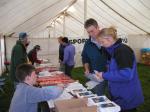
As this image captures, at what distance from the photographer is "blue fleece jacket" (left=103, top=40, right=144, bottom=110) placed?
2867 millimetres

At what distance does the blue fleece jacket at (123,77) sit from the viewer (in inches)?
113

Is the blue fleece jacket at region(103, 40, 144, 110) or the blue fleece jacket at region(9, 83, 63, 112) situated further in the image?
the blue fleece jacket at region(9, 83, 63, 112)

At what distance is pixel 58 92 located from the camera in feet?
10.4

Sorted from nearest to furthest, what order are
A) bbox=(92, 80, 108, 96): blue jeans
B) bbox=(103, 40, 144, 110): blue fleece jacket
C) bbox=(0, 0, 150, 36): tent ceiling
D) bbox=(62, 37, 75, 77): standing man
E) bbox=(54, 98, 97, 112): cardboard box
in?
1. bbox=(54, 98, 97, 112): cardboard box
2. bbox=(103, 40, 144, 110): blue fleece jacket
3. bbox=(92, 80, 108, 96): blue jeans
4. bbox=(62, 37, 75, 77): standing man
5. bbox=(0, 0, 150, 36): tent ceiling

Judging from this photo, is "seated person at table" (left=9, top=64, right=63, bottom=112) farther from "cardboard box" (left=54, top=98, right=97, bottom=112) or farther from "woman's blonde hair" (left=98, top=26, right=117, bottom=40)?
"woman's blonde hair" (left=98, top=26, right=117, bottom=40)

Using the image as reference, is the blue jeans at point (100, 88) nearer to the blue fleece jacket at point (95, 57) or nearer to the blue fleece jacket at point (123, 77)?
the blue fleece jacket at point (95, 57)

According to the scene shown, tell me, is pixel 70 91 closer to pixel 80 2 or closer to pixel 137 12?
pixel 137 12

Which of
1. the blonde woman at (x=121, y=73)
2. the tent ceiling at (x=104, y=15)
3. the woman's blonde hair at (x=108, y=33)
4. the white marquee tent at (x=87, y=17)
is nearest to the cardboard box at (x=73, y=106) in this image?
the blonde woman at (x=121, y=73)

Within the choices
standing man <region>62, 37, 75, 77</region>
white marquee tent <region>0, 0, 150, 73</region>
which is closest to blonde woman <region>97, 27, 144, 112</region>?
standing man <region>62, 37, 75, 77</region>

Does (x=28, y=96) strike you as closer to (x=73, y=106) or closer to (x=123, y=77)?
(x=73, y=106)

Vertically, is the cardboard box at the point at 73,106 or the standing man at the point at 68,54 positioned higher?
the standing man at the point at 68,54

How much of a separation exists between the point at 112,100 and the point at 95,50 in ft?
3.66

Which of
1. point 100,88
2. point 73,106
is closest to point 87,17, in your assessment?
point 100,88

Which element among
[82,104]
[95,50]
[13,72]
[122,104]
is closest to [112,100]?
[122,104]
